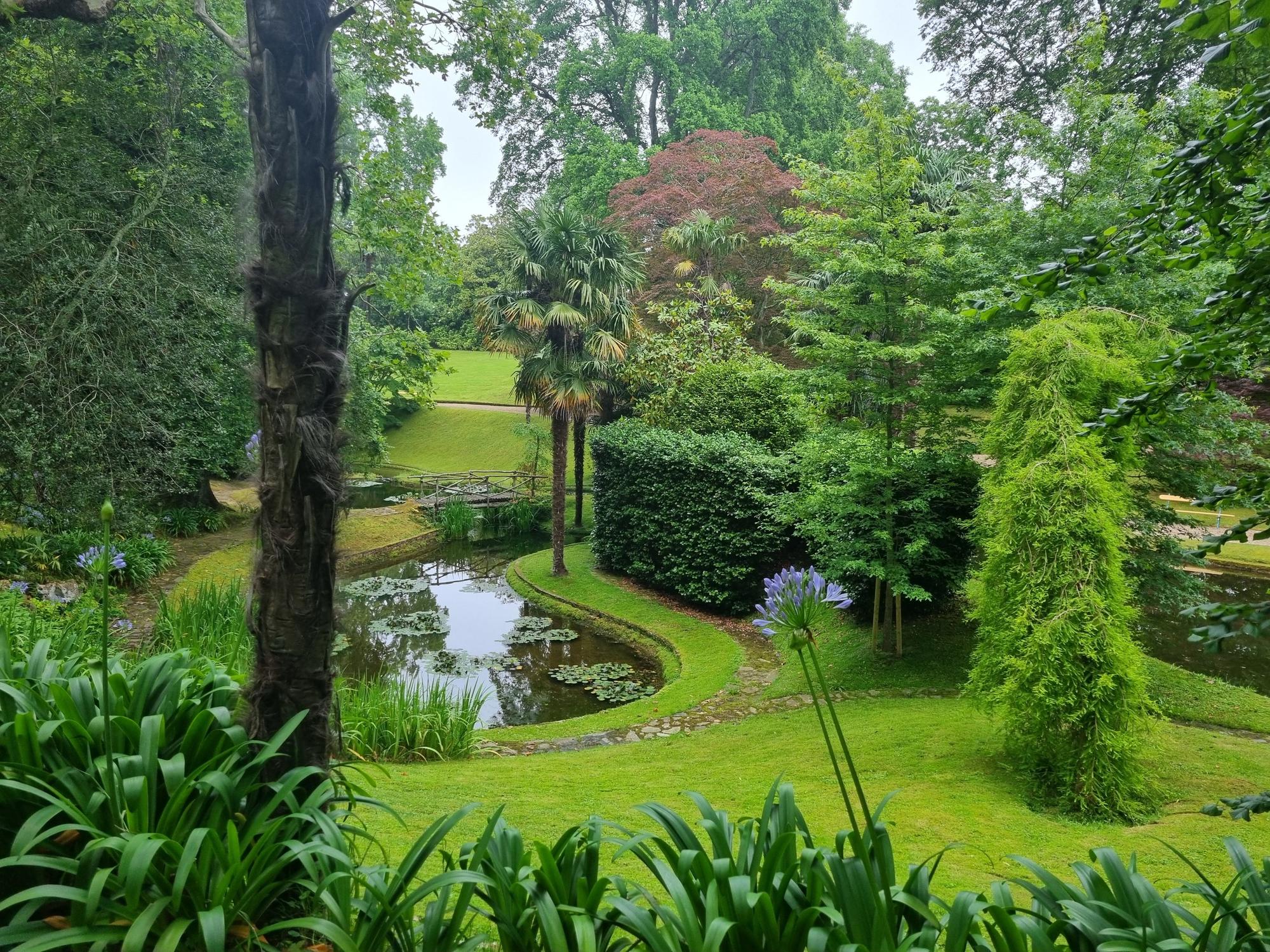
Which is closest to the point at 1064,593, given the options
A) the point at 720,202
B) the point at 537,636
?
the point at 537,636

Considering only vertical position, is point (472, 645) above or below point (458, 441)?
below

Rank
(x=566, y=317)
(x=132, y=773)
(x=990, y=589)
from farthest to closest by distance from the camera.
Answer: (x=566, y=317), (x=990, y=589), (x=132, y=773)

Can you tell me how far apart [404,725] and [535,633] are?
5.60 metres

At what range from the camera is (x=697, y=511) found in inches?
504

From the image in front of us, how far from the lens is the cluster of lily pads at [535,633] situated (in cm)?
1227

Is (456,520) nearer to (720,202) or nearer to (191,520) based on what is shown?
(191,520)

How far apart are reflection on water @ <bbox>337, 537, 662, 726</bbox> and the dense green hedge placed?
186 centimetres

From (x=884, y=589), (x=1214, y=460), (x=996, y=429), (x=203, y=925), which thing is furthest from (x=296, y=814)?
(x=884, y=589)

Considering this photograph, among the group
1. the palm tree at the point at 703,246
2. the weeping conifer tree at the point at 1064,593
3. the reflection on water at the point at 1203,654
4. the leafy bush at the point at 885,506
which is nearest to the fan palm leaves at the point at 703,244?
the palm tree at the point at 703,246

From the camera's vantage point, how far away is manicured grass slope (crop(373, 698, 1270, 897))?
14.8 feet

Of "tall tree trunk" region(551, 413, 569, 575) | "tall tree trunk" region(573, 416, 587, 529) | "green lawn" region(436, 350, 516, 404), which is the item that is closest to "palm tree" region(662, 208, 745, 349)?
"tall tree trunk" region(573, 416, 587, 529)

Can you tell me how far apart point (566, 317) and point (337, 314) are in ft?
39.8

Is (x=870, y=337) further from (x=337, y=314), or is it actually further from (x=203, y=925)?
(x=203, y=925)

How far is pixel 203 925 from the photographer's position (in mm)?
1750
